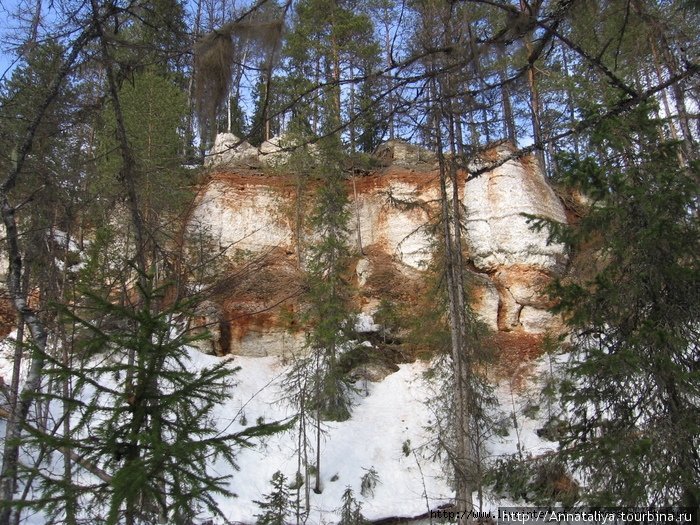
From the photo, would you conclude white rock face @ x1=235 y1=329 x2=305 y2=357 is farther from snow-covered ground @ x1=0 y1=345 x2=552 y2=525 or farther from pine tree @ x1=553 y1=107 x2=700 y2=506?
pine tree @ x1=553 y1=107 x2=700 y2=506

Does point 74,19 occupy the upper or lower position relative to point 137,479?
upper

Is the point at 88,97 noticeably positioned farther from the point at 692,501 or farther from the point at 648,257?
the point at 692,501

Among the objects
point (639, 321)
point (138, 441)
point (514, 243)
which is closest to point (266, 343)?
point (514, 243)

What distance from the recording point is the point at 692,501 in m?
5.58

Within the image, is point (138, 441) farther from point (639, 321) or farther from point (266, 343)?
point (266, 343)

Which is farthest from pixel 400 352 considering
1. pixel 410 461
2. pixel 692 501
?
pixel 692 501

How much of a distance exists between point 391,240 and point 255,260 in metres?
19.0

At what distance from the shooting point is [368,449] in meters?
14.7

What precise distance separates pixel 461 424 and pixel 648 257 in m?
5.27

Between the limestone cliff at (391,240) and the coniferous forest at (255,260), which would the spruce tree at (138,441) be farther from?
the limestone cliff at (391,240)

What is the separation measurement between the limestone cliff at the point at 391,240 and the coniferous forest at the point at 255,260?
6303 millimetres

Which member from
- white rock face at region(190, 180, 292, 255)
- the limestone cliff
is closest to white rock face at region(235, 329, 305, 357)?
the limestone cliff

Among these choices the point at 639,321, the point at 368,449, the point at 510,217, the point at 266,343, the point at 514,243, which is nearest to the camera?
the point at 639,321

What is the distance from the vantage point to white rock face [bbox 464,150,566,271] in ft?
65.2
